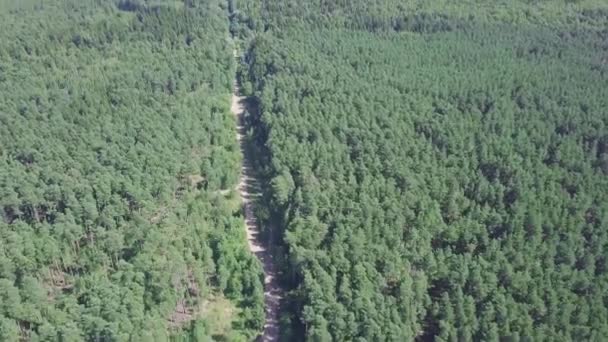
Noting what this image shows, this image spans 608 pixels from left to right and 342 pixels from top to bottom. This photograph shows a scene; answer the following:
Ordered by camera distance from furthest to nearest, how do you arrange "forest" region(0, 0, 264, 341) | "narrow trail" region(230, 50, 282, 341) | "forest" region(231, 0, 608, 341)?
"narrow trail" region(230, 50, 282, 341), "forest" region(0, 0, 264, 341), "forest" region(231, 0, 608, 341)

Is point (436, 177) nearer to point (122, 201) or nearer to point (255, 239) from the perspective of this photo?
point (255, 239)

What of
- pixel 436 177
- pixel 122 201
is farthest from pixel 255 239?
pixel 436 177

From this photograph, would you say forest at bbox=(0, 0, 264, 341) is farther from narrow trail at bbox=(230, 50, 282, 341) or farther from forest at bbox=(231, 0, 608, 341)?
forest at bbox=(231, 0, 608, 341)

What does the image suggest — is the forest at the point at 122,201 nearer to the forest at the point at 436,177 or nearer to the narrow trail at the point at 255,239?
the narrow trail at the point at 255,239

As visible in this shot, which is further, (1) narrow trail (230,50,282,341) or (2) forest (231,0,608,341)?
(1) narrow trail (230,50,282,341)

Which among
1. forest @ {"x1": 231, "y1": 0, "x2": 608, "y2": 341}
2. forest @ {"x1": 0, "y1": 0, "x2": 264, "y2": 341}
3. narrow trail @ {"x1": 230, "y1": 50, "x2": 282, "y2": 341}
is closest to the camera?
forest @ {"x1": 231, "y1": 0, "x2": 608, "y2": 341}

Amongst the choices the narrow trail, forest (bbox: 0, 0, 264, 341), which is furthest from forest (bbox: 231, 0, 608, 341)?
forest (bbox: 0, 0, 264, 341)
